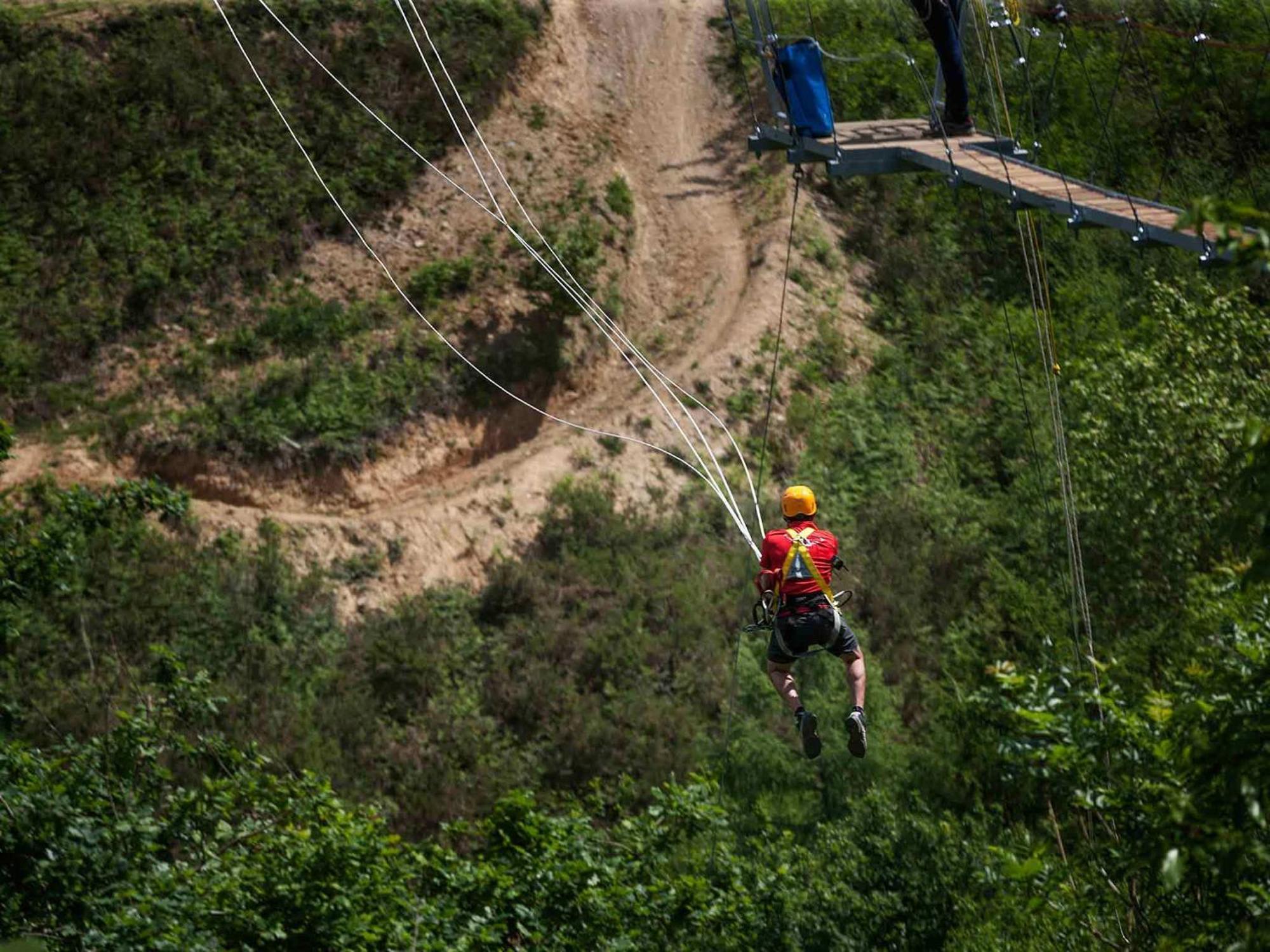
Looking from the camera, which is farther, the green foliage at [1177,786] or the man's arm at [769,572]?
the man's arm at [769,572]

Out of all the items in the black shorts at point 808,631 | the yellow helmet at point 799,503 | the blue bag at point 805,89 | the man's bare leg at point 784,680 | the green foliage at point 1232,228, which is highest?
the green foliage at point 1232,228

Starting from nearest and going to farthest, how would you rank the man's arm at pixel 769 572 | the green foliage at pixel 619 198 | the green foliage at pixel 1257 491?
the green foliage at pixel 1257 491 < the man's arm at pixel 769 572 < the green foliage at pixel 619 198

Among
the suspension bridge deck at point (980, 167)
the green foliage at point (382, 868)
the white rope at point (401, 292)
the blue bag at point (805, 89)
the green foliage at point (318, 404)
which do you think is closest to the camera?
the green foliage at point (382, 868)

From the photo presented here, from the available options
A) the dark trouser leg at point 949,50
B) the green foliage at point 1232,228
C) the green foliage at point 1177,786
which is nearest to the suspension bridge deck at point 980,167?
the dark trouser leg at point 949,50

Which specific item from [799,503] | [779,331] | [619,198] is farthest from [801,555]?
[619,198]

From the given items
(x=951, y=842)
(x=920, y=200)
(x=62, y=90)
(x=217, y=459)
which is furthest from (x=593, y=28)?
(x=951, y=842)

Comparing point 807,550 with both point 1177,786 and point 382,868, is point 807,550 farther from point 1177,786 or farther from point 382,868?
point 382,868

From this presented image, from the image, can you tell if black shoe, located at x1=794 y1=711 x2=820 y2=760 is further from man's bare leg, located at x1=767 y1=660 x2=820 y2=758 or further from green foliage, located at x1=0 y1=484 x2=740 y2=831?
green foliage, located at x1=0 y1=484 x2=740 y2=831

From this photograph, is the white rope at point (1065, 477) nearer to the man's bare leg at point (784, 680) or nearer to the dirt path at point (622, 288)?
the dirt path at point (622, 288)
